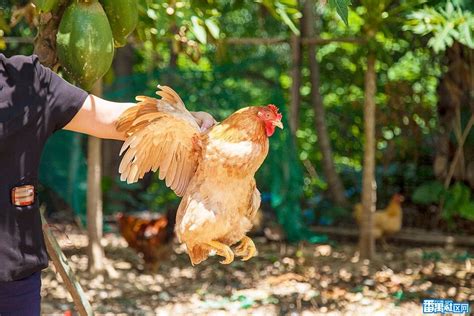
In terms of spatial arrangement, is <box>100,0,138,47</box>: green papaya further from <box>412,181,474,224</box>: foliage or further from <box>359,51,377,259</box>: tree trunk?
<box>412,181,474,224</box>: foliage

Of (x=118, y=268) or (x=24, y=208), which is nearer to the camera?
(x=24, y=208)

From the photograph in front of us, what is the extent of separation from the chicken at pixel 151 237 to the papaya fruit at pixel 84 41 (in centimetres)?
347

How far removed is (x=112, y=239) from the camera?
665 centimetres

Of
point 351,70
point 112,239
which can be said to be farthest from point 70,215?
point 351,70

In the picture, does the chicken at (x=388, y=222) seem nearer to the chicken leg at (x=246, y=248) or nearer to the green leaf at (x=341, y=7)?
the chicken leg at (x=246, y=248)

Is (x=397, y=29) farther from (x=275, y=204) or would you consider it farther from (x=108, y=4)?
(x=108, y=4)

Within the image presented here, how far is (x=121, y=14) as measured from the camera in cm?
204

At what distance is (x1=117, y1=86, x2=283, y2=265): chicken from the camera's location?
1809mm

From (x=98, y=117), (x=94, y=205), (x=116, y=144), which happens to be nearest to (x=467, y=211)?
(x=94, y=205)

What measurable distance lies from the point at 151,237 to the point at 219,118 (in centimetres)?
118

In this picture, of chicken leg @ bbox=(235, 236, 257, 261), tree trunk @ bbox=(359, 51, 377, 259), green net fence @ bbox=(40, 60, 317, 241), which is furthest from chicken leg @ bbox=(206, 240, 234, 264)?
green net fence @ bbox=(40, 60, 317, 241)

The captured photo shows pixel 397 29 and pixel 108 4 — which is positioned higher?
pixel 397 29

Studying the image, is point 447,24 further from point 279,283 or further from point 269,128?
point 269,128

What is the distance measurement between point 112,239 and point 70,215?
1.05 meters
